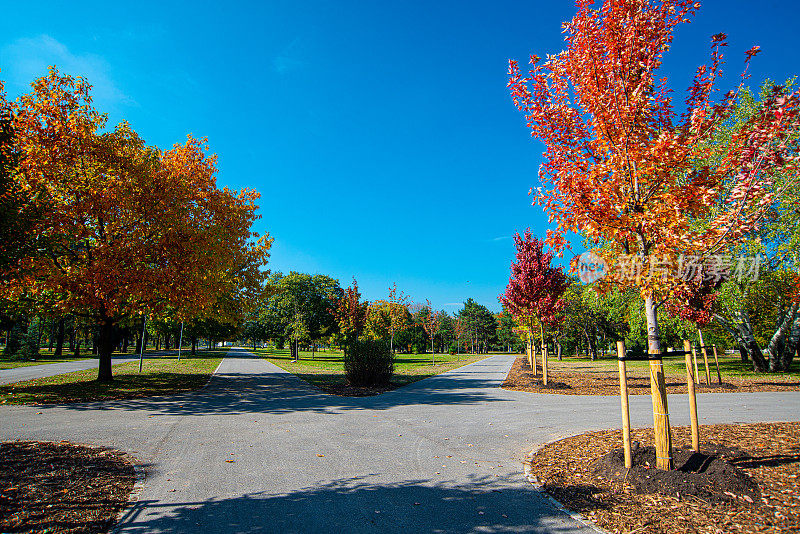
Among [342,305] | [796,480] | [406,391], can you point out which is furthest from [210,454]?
[342,305]

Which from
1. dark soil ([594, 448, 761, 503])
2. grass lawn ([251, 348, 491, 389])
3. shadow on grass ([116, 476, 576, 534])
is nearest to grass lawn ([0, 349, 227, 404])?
grass lawn ([251, 348, 491, 389])

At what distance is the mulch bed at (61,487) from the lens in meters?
3.74

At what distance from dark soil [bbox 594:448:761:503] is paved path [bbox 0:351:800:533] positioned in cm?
118

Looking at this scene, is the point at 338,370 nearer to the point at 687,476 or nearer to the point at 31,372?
the point at 31,372

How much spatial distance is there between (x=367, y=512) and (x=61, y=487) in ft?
11.9

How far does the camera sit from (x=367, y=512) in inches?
162

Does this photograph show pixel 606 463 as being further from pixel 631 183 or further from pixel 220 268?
pixel 220 268

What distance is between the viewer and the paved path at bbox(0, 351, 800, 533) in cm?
399

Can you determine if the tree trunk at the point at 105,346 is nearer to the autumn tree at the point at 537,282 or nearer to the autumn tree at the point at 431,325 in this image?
the autumn tree at the point at 537,282

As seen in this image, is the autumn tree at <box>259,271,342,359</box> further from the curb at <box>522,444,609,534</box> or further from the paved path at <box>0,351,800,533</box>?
the curb at <box>522,444,609,534</box>

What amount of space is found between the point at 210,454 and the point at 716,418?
33.5ft

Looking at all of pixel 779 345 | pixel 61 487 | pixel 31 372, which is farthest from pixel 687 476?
pixel 31 372

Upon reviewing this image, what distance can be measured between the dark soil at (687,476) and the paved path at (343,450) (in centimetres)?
118

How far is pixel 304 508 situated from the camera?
13.7ft
